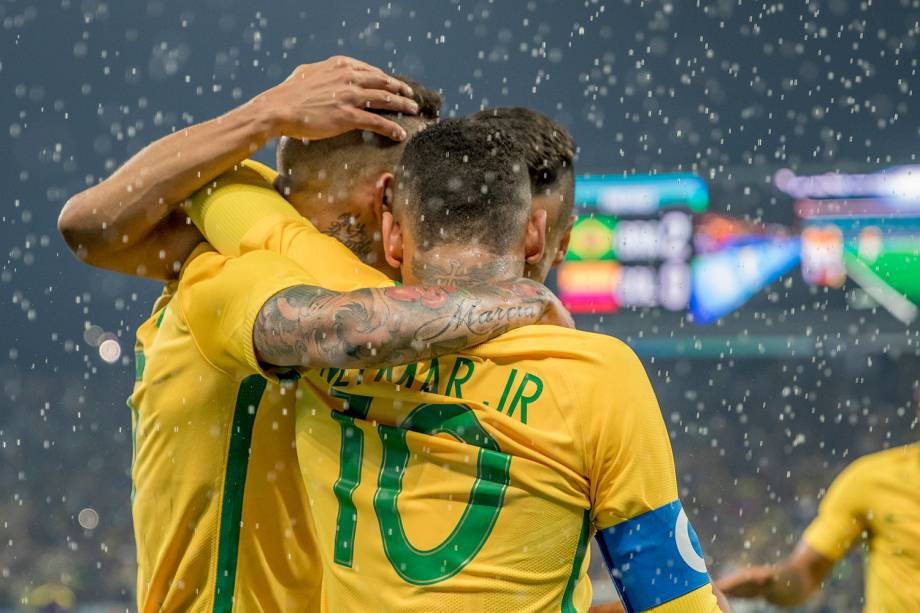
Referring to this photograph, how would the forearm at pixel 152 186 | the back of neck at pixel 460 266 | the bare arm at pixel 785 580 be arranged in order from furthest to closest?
the bare arm at pixel 785 580 < the forearm at pixel 152 186 < the back of neck at pixel 460 266

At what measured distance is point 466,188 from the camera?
6.18 ft

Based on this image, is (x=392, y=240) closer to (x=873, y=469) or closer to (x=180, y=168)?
(x=180, y=168)

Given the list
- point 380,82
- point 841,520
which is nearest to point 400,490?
point 380,82

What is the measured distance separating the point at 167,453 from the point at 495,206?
0.81 meters

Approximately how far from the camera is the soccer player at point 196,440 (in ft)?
Result: 6.76

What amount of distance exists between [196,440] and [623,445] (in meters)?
0.84

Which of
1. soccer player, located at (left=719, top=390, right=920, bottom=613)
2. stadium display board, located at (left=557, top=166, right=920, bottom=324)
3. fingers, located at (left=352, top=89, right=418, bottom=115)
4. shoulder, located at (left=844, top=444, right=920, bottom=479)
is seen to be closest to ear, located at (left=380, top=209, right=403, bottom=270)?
fingers, located at (left=352, top=89, right=418, bottom=115)

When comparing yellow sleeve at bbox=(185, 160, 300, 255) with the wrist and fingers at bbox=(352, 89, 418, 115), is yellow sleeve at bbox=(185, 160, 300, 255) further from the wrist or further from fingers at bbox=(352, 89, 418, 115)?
fingers at bbox=(352, 89, 418, 115)

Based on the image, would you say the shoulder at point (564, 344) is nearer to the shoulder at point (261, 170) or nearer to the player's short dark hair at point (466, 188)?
the player's short dark hair at point (466, 188)

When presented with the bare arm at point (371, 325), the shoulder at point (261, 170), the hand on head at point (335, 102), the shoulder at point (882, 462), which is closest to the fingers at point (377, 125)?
the hand on head at point (335, 102)

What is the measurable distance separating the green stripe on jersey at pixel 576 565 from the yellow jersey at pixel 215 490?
596mm

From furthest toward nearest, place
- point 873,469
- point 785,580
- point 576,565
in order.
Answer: point 873,469 < point 785,580 < point 576,565

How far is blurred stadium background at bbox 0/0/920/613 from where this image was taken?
527 inches

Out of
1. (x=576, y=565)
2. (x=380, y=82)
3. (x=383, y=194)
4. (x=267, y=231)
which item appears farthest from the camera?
(x=380, y=82)
